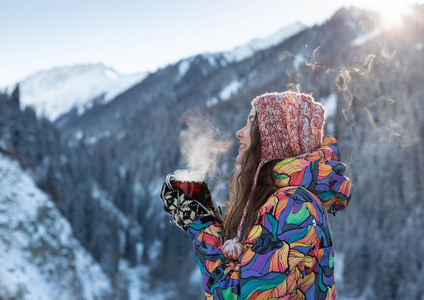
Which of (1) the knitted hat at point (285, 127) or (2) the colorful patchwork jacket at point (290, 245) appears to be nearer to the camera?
(2) the colorful patchwork jacket at point (290, 245)

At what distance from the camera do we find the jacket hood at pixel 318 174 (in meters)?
1.65

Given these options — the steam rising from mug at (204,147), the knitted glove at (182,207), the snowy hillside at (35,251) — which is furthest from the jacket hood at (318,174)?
the snowy hillside at (35,251)

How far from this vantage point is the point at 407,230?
31.7 metres

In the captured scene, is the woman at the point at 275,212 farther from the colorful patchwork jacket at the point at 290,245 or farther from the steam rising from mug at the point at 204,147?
the steam rising from mug at the point at 204,147

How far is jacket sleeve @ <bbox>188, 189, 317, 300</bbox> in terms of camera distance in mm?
1471

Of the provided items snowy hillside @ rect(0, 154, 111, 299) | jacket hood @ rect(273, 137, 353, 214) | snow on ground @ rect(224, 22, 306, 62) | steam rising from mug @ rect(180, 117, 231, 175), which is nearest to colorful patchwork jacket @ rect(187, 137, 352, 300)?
jacket hood @ rect(273, 137, 353, 214)

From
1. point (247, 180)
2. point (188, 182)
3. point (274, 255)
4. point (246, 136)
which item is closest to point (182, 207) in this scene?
point (188, 182)

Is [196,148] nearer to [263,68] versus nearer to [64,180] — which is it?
[64,180]

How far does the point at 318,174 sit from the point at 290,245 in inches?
15.2

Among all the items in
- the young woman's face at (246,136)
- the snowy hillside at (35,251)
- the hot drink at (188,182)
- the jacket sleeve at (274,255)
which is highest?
the young woman's face at (246,136)

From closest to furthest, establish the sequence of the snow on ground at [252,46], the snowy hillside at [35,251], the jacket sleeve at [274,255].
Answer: the jacket sleeve at [274,255] < the snowy hillside at [35,251] < the snow on ground at [252,46]

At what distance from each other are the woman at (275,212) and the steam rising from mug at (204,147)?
75 cm

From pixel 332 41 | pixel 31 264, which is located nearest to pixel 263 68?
pixel 332 41

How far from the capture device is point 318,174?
1.65m
